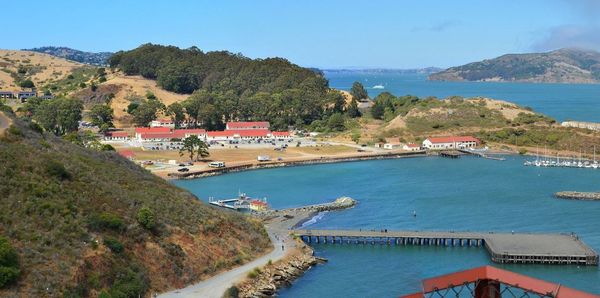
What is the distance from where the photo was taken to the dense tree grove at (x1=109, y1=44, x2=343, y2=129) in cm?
12650

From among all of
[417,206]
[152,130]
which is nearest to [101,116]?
[152,130]

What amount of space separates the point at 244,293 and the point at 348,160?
61361mm

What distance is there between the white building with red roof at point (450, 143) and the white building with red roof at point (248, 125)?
26309 millimetres

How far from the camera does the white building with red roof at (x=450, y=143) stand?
4377 inches

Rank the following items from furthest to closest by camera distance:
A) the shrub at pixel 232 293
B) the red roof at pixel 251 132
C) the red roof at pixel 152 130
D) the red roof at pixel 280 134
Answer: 1. the red roof at pixel 280 134
2. the red roof at pixel 251 132
3. the red roof at pixel 152 130
4. the shrub at pixel 232 293

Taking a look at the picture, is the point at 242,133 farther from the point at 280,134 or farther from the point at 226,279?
the point at 226,279

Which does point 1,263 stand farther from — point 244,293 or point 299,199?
point 299,199

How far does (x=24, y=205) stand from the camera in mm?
38000

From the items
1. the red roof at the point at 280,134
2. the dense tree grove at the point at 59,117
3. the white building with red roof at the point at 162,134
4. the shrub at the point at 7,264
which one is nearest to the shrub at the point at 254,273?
the shrub at the point at 7,264

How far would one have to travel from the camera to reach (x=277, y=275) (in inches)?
1720

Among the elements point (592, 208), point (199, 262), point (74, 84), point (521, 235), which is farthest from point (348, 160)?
point (74, 84)

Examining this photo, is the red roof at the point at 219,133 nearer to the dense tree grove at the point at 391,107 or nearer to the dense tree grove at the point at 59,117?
the dense tree grove at the point at 59,117

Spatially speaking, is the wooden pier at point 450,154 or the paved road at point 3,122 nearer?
the paved road at point 3,122

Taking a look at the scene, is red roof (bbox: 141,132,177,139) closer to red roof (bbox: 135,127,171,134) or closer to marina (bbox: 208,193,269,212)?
red roof (bbox: 135,127,171,134)
